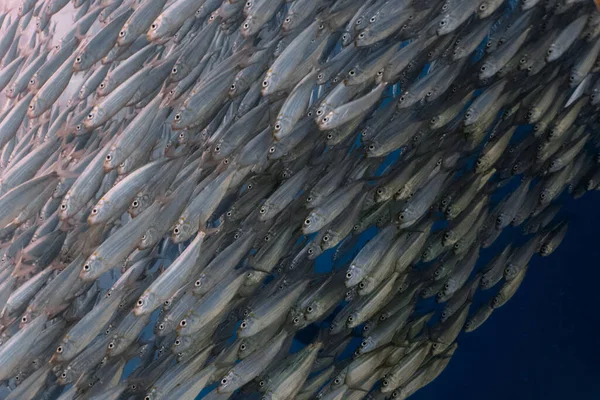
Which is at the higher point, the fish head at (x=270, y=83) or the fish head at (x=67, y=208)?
the fish head at (x=67, y=208)

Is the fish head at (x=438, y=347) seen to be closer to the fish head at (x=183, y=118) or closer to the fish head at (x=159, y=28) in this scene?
the fish head at (x=183, y=118)

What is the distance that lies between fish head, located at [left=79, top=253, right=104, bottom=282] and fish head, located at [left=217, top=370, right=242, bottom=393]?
737 mm

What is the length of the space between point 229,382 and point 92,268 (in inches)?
31.1

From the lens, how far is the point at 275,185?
10.0 feet

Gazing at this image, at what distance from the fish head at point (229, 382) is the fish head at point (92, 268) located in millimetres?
737

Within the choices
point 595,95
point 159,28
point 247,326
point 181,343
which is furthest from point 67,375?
point 595,95

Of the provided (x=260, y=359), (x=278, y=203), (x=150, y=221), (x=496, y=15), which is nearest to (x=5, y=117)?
(x=150, y=221)

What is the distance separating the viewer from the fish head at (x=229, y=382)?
275 cm

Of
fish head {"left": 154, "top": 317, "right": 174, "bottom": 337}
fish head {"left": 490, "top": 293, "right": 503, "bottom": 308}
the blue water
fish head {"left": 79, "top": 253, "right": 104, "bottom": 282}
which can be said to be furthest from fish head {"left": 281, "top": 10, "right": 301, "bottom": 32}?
the blue water

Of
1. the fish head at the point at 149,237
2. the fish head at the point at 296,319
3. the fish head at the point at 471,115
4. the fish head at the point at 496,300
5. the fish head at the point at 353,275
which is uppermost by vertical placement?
the fish head at the point at 149,237

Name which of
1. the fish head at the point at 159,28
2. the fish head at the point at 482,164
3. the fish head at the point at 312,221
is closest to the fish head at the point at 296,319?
the fish head at the point at 312,221

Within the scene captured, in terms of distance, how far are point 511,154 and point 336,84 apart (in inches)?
53.4

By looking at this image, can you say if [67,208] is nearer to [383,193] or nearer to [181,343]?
[181,343]

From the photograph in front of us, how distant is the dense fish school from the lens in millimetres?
2686
